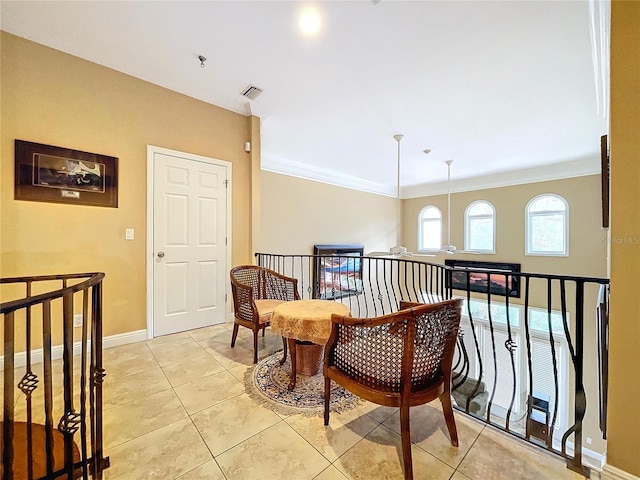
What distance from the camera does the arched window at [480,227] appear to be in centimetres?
663

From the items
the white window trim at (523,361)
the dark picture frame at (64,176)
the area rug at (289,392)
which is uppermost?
the dark picture frame at (64,176)

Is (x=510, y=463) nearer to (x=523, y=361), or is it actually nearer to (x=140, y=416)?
(x=140, y=416)

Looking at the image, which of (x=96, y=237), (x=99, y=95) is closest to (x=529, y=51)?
(x=99, y=95)

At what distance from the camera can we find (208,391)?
2074mm

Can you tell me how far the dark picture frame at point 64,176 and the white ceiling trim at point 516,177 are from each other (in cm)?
671

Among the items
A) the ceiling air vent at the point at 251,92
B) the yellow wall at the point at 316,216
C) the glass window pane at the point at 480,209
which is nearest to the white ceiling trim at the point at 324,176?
the yellow wall at the point at 316,216

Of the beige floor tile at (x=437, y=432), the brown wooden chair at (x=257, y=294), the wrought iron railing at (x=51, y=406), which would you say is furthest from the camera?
the brown wooden chair at (x=257, y=294)

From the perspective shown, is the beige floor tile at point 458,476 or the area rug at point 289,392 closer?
the beige floor tile at point 458,476

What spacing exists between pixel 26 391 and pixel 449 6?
128 inches

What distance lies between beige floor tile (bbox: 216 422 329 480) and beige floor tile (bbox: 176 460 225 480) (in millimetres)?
26

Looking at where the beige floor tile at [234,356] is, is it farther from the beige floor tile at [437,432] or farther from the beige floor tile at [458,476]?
the beige floor tile at [458,476]

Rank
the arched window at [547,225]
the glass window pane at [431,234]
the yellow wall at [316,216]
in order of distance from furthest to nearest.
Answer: the glass window pane at [431,234] < the arched window at [547,225] < the yellow wall at [316,216]

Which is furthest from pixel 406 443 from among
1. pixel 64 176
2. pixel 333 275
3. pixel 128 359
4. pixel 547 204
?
pixel 547 204

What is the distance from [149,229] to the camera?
3.07 meters
